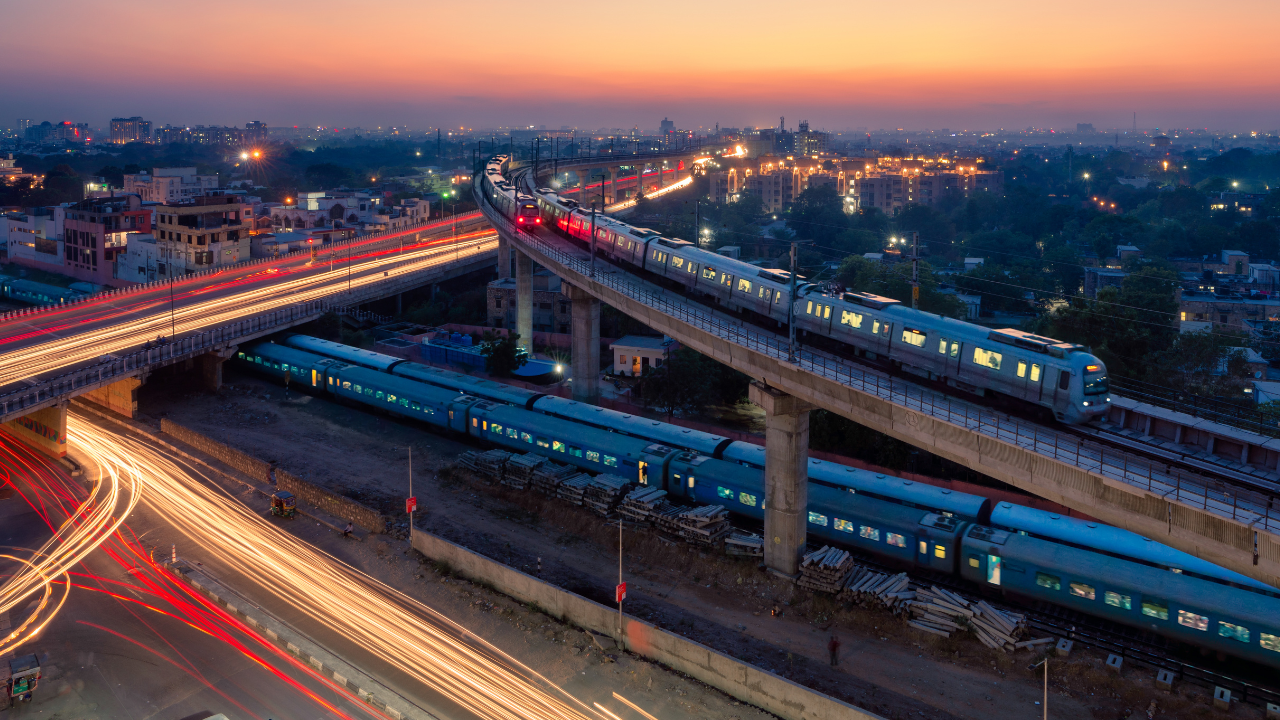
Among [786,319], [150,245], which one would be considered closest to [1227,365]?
[786,319]

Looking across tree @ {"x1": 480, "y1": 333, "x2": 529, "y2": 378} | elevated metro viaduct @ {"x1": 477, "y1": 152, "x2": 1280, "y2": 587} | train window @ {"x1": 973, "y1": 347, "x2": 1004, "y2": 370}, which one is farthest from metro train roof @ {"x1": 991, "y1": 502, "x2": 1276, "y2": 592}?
tree @ {"x1": 480, "y1": 333, "x2": 529, "y2": 378}

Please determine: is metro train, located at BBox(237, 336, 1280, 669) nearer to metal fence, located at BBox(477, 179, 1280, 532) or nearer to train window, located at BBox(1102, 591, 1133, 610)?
Result: train window, located at BBox(1102, 591, 1133, 610)

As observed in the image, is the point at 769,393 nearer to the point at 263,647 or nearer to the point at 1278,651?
the point at 1278,651

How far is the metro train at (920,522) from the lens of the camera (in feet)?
82.5

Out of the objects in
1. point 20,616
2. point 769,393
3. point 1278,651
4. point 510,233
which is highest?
point 510,233

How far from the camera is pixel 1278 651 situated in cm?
2384

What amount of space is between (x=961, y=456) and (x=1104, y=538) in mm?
6538

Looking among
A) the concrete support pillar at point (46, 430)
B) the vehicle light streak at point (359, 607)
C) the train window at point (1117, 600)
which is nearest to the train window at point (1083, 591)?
the train window at point (1117, 600)

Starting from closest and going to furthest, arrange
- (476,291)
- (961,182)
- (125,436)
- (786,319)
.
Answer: (786,319), (125,436), (476,291), (961,182)

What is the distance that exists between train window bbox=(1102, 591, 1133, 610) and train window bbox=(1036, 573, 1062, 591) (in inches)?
50.3

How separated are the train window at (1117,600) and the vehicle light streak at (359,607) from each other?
618 inches

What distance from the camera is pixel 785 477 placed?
1234 inches

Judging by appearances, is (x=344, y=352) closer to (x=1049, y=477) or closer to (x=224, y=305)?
(x=224, y=305)

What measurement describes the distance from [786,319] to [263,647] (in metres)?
22.4
